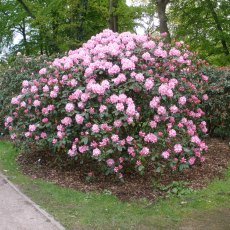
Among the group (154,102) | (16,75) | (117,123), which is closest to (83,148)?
(117,123)

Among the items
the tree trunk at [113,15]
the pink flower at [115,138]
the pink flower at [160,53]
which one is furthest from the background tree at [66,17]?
the pink flower at [115,138]

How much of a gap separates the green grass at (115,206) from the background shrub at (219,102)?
8.23ft

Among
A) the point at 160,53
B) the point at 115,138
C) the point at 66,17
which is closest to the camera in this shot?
the point at 115,138

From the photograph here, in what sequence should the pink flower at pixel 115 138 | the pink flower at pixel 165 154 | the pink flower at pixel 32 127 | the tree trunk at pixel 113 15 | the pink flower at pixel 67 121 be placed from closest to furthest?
the pink flower at pixel 115 138 → the pink flower at pixel 165 154 → the pink flower at pixel 67 121 → the pink flower at pixel 32 127 → the tree trunk at pixel 113 15

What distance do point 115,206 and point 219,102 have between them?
4.18m

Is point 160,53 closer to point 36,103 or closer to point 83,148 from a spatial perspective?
point 83,148

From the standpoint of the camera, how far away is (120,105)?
560cm

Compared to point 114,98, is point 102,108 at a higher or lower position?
lower

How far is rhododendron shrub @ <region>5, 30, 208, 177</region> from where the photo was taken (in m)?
5.72

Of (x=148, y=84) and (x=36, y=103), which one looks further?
(x=36, y=103)

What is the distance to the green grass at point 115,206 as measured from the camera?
4.75m

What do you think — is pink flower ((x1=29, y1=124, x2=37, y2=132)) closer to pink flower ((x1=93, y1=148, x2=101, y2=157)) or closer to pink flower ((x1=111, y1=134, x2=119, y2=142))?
pink flower ((x1=93, y1=148, x2=101, y2=157))

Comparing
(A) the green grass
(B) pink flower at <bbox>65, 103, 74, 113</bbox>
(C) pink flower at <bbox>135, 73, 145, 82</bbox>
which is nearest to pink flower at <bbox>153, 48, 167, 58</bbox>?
(C) pink flower at <bbox>135, 73, 145, 82</bbox>

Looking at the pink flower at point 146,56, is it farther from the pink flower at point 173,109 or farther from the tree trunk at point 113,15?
the tree trunk at point 113,15
